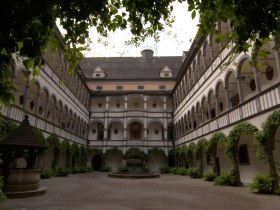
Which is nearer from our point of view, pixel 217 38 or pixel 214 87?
pixel 217 38

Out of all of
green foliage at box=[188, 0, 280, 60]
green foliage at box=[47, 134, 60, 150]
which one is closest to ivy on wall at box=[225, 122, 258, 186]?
green foliage at box=[188, 0, 280, 60]

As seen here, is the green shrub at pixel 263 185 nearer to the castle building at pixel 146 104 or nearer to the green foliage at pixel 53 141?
the castle building at pixel 146 104

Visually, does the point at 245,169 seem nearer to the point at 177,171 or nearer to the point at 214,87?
the point at 214,87

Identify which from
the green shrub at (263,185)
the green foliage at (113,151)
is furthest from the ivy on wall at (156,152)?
the green shrub at (263,185)

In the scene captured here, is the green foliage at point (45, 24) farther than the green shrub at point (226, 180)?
A: No

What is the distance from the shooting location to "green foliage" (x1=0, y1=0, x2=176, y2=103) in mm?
2635

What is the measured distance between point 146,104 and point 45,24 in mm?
33946

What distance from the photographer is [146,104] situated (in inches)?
1453

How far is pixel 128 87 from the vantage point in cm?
3956

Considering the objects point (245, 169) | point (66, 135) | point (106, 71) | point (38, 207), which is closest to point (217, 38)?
point (38, 207)

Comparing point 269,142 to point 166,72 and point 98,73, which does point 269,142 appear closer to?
point 166,72

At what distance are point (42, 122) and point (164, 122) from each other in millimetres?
20707

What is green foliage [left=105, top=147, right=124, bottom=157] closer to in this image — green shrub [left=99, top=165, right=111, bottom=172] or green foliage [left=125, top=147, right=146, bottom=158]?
green foliage [left=125, top=147, right=146, bottom=158]

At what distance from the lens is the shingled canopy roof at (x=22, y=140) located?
36.3ft
